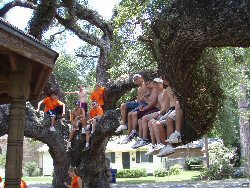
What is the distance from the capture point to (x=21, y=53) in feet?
14.3

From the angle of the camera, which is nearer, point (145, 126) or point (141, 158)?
point (145, 126)

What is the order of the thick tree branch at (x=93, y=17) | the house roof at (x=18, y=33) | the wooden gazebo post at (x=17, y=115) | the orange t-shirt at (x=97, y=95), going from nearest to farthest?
the house roof at (x=18, y=33) → the wooden gazebo post at (x=17, y=115) → the orange t-shirt at (x=97, y=95) → the thick tree branch at (x=93, y=17)

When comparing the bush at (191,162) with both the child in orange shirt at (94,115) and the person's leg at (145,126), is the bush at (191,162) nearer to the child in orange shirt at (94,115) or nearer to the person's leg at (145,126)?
the child in orange shirt at (94,115)

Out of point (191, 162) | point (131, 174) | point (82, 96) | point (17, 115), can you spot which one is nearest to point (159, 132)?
point (17, 115)

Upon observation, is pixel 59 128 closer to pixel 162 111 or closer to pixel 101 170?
pixel 101 170

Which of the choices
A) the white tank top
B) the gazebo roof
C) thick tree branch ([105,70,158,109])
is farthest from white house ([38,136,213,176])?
the gazebo roof

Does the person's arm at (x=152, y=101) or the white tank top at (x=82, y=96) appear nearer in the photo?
the person's arm at (x=152, y=101)

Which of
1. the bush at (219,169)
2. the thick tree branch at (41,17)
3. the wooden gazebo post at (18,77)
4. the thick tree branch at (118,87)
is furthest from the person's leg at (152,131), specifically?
the bush at (219,169)

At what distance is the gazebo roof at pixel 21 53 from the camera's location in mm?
4145

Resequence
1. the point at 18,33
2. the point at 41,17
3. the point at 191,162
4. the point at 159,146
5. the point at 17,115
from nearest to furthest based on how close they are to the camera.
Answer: the point at 18,33 < the point at 17,115 < the point at 159,146 < the point at 41,17 < the point at 191,162

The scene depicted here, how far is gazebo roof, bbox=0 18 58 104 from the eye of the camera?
4.14 m

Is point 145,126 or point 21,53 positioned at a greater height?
point 21,53

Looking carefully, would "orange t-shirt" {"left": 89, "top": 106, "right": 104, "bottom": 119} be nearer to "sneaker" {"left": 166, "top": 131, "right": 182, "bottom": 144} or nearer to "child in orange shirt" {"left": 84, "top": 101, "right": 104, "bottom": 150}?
"child in orange shirt" {"left": 84, "top": 101, "right": 104, "bottom": 150}

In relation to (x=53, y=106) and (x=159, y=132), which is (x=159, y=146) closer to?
(x=159, y=132)
